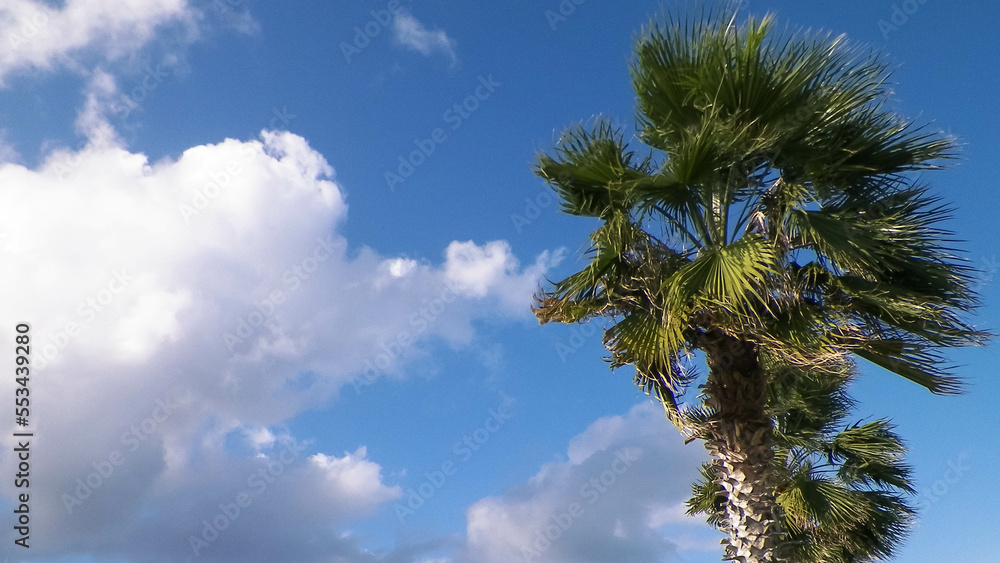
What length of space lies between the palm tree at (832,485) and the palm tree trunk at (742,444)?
381cm

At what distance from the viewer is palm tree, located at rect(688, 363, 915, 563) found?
34.9ft

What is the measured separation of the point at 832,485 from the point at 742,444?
5460 millimetres

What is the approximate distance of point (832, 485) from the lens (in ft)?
35.7

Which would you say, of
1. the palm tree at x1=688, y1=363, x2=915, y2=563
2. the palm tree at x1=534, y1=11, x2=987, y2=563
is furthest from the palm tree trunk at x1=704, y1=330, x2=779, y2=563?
the palm tree at x1=688, y1=363, x2=915, y2=563

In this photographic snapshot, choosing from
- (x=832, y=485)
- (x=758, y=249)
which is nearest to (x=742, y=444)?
(x=758, y=249)

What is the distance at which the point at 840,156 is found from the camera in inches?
258

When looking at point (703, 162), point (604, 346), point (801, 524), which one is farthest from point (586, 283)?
point (801, 524)

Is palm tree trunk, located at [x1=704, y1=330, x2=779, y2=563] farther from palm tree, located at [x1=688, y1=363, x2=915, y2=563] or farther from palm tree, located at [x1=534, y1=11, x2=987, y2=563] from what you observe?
palm tree, located at [x1=688, y1=363, x2=915, y2=563]

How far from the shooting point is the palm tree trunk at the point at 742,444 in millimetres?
6406

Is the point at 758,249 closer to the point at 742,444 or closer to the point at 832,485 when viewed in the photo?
the point at 742,444

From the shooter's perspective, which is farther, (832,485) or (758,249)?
(832,485)

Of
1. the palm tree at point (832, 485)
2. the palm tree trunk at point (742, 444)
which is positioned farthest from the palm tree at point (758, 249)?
the palm tree at point (832, 485)

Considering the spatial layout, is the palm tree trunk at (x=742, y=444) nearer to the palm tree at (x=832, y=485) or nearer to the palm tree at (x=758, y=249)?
the palm tree at (x=758, y=249)

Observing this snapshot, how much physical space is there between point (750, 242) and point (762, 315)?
2.49 ft
